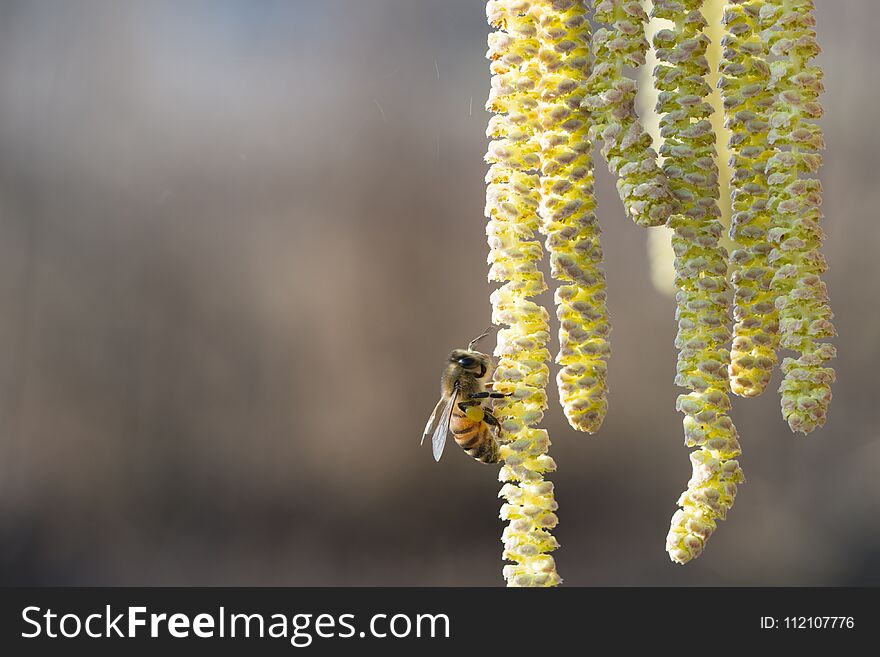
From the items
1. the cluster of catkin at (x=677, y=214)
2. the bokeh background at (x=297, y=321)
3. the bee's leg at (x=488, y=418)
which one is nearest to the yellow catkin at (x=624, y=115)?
the cluster of catkin at (x=677, y=214)

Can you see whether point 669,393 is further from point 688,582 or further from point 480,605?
point 480,605

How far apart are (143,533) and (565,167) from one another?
4.22ft

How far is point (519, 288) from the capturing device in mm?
442

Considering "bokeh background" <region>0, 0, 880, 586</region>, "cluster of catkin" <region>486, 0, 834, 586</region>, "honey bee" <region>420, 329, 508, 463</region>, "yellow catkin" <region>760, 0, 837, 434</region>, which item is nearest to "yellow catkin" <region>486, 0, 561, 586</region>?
"cluster of catkin" <region>486, 0, 834, 586</region>

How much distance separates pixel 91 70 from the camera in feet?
4.89

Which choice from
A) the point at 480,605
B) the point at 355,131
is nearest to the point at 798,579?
the point at 480,605

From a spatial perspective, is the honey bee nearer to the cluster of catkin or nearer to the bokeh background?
the cluster of catkin

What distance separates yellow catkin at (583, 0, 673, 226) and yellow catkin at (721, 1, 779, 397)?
0.05 m

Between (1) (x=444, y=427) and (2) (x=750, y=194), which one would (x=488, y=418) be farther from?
(2) (x=750, y=194)

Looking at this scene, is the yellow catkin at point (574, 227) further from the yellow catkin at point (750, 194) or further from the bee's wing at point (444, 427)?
the bee's wing at point (444, 427)

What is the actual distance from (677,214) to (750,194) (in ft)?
0.14

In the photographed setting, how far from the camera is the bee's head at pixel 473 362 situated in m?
0.69

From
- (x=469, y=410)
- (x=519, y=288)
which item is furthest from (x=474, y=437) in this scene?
(x=519, y=288)

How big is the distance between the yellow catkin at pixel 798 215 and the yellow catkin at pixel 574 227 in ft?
0.28
